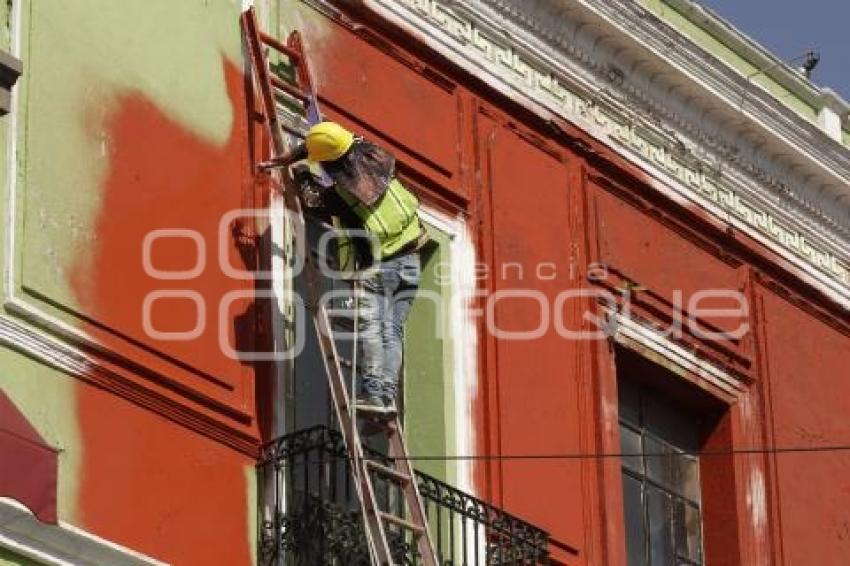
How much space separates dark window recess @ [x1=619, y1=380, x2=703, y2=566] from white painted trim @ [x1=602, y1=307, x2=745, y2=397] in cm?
29

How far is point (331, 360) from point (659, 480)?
4.14m

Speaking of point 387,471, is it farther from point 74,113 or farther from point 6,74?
point 6,74

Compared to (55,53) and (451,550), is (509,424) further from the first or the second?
(55,53)

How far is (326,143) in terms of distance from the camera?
15438 millimetres

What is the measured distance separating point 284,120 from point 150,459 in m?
2.55

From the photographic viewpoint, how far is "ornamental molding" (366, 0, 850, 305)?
18.1 meters

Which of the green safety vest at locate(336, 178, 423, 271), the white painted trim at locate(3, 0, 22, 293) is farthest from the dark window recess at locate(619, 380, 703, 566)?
the white painted trim at locate(3, 0, 22, 293)

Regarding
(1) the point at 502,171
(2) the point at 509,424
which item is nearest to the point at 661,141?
(1) the point at 502,171

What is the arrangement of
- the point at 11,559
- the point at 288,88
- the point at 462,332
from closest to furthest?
the point at 11,559 < the point at 288,88 < the point at 462,332

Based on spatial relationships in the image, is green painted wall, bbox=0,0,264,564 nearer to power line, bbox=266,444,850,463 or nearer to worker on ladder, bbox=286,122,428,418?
worker on ladder, bbox=286,122,428,418

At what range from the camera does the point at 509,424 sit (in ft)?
56.0

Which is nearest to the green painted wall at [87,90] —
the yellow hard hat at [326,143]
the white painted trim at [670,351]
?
the yellow hard hat at [326,143]

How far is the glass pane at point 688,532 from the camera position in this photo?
1872cm

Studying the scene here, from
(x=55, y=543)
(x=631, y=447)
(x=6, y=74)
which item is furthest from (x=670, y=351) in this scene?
(x=6, y=74)
